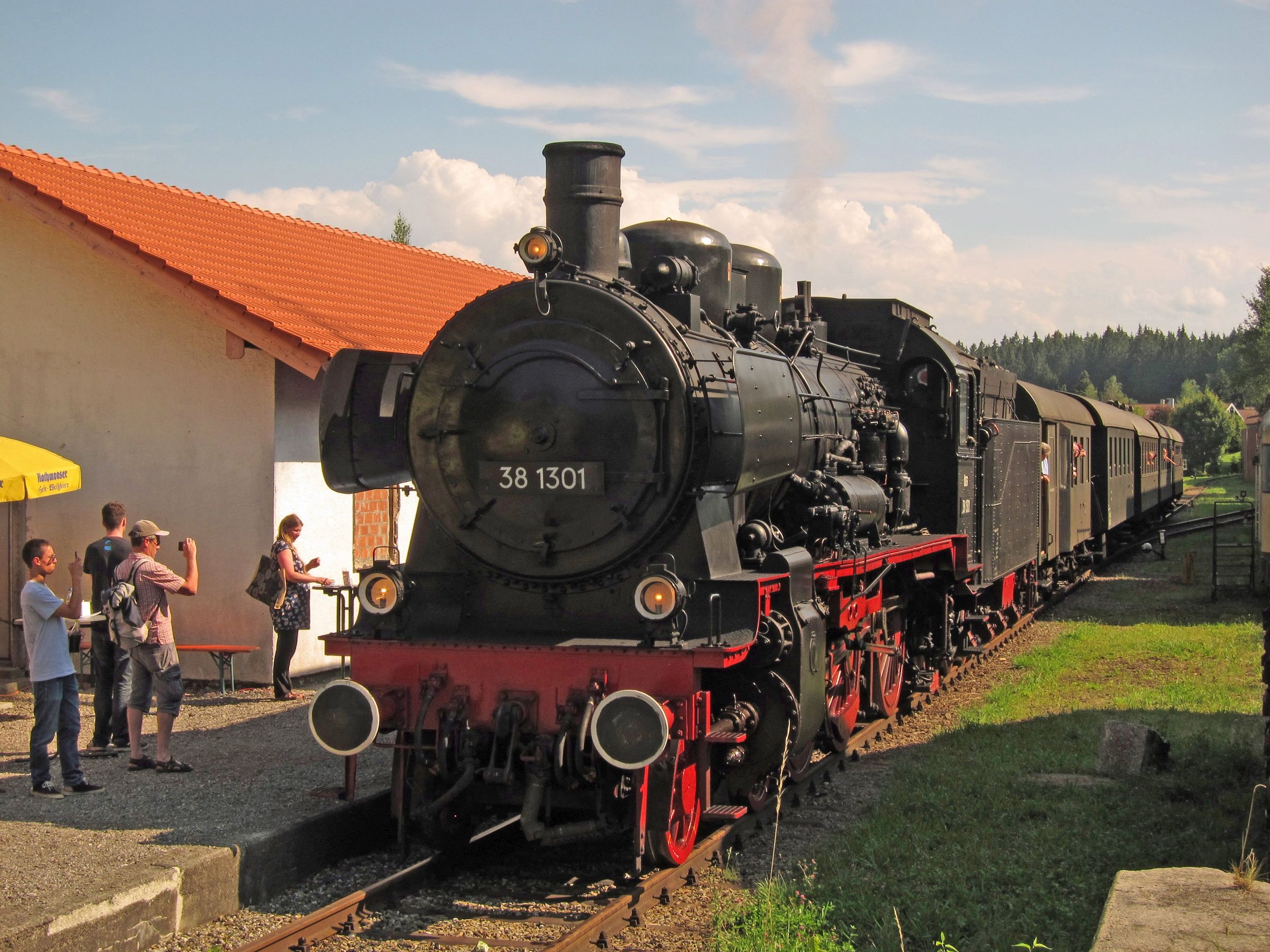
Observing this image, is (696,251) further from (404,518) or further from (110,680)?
(404,518)

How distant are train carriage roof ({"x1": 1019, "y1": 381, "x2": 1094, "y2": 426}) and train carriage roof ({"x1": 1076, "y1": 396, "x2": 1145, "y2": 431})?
0.36m

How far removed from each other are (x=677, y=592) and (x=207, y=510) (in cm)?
681

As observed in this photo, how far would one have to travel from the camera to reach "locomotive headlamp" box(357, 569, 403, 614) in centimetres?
624

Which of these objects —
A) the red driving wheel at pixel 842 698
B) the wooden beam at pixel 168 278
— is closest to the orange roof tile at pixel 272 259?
the wooden beam at pixel 168 278

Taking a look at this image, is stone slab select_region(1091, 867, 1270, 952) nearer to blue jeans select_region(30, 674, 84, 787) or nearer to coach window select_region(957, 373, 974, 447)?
blue jeans select_region(30, 674, 84, 787)

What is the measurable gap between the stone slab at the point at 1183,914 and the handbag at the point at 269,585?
24.1 feet

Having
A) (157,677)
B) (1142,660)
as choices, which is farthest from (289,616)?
(1142,660)

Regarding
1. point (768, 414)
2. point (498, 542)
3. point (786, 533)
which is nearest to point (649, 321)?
point (768, 414)

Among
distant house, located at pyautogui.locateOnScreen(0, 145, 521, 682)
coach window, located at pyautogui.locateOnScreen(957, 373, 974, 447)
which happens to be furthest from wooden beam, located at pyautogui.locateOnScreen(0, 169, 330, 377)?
coach window, located at pyautogui.locateOnScreen(957, 373, 974, 447)

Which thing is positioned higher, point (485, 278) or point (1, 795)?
point (485, 278)

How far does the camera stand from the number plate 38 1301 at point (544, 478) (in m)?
6.21

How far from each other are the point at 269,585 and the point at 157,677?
2257 mm

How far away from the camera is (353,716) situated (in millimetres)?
5922

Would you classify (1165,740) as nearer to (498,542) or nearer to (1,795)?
(498,542)
